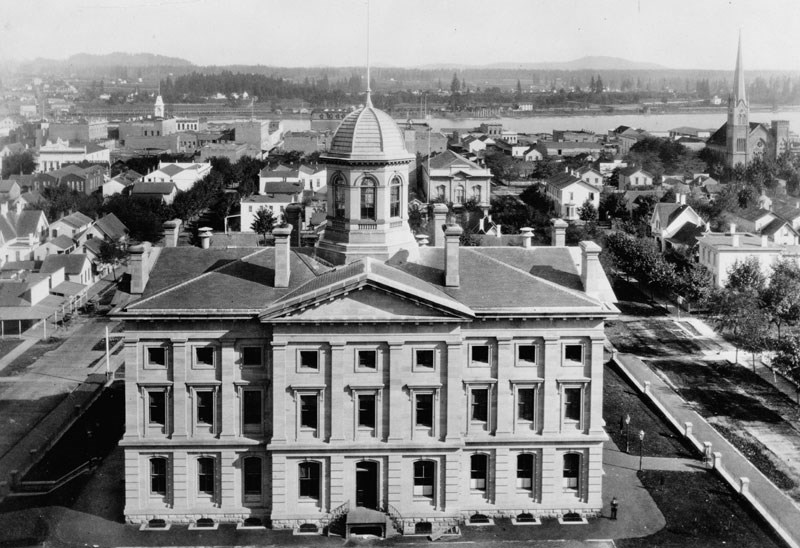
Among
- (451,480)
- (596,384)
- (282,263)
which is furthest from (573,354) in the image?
(282,263)

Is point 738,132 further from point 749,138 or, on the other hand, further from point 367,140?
point 367,140

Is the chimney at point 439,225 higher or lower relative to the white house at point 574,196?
higher

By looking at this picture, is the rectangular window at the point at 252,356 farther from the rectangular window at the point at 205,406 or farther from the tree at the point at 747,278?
the tree at the point at 747,278

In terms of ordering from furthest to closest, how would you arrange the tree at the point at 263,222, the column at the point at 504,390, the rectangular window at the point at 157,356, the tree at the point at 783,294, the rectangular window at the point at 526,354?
the tree at the point at 263,222
the tree at the point at 783,294
the rectangular window at the point at 526,354
the column at the point at 504,390
the rectangular window at the point at 157,356

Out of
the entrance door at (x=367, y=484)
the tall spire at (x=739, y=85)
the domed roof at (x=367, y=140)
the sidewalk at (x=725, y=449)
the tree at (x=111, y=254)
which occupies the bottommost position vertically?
the sidewalk at (x=725, y=449)

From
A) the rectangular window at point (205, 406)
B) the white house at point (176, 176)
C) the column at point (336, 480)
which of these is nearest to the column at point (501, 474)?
the column at point (336, 480)

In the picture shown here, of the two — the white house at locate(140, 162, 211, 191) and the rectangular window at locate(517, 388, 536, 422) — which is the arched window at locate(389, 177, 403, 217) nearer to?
the rectangular window at locate(517, 388, 536, 422)
